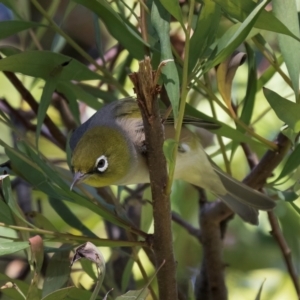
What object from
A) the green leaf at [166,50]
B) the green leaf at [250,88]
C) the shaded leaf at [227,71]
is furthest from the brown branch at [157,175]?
the green leaf at [250,88]

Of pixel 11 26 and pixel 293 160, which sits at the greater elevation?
pixel 11 26

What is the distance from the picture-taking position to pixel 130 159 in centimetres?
130

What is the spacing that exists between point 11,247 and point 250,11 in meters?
0.44

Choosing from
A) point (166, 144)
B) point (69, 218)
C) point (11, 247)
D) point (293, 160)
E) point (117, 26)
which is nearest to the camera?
point (166, 144)

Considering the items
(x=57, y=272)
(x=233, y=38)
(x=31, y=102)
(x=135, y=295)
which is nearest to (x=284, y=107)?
(x=233, y=38)

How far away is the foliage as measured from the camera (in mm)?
854

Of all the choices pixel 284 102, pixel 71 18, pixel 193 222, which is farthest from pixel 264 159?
pixel 71 18

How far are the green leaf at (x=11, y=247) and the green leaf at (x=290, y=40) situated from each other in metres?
0.44

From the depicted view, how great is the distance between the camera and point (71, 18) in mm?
2121

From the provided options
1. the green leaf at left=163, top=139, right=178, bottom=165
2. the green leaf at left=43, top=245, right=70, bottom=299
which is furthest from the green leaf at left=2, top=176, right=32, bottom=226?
the green leaf at left=163, top=139, right=178, bottom=165

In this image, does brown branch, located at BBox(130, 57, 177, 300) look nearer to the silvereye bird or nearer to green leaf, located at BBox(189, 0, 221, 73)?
green leaf, located at BBox(189, 0, 221, 73)

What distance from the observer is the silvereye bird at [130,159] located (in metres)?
1.23

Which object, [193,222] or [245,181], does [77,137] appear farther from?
[193,222]

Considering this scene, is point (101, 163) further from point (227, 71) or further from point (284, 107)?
point (284, 107)
